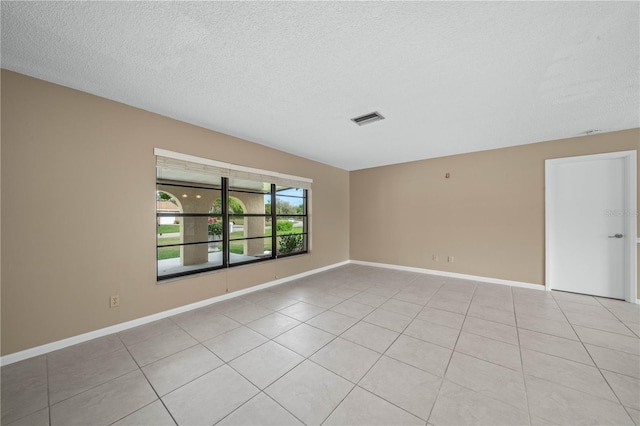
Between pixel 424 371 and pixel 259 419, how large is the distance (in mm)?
1349

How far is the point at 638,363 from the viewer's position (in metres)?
1.98

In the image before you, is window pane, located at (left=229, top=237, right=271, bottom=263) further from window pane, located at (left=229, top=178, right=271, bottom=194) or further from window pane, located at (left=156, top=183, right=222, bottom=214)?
window pane, located at (left=229, top=178, right=271, bottom=194)

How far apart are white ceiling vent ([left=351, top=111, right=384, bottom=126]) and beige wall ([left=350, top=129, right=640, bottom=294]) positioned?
2659 mm

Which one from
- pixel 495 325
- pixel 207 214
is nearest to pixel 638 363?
pixel 495 325

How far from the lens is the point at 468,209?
467cm

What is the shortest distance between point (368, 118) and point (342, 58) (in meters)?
1.26

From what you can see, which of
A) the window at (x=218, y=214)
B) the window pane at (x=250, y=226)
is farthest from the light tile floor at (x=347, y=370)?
the window pane at (x=250, y=226)

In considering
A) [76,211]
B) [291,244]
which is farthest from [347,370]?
[291,244]

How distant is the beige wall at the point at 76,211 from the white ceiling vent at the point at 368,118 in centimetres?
231

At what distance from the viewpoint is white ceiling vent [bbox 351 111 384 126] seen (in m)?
2.97

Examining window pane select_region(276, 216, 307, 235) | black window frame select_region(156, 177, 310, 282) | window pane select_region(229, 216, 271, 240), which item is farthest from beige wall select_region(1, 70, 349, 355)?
window pane select_region(276, 216, 307, 235)

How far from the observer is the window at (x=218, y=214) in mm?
3102

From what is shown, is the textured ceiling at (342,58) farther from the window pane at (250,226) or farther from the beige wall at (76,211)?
the window pane at (250,226)

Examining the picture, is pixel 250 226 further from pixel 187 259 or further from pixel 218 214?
pixel 187 259
